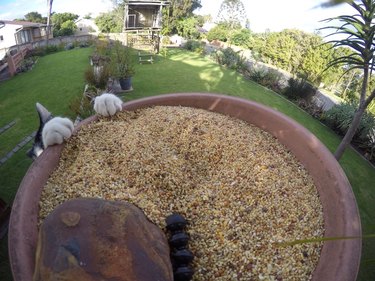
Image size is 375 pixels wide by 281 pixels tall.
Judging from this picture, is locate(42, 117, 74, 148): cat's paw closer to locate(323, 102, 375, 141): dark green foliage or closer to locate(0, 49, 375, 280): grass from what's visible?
locate(0, 49, 375, 280): grass

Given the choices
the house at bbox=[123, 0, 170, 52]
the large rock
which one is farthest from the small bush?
the house at bbox=[123, 0, 170, 52]

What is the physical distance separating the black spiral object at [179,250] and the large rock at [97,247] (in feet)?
0.63

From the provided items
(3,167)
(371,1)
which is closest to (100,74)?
(3,167)

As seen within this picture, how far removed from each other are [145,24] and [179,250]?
14227mm

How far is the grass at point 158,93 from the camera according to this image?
13.0 ft

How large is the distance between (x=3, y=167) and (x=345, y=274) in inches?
178

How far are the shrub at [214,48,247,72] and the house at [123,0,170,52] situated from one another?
337cm

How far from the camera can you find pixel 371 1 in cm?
303

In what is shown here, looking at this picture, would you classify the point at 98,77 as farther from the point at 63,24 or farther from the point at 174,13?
the point at 63,24

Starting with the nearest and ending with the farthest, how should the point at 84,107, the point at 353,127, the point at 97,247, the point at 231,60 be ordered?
the point at 97,247, the point at 353,127, the point at 84,107, the point at 231,60

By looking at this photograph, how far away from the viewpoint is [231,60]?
464 inches

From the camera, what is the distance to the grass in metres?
3.95

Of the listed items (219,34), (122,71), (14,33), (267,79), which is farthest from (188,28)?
(122,71)

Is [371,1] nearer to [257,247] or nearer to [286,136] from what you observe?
[286,136]
